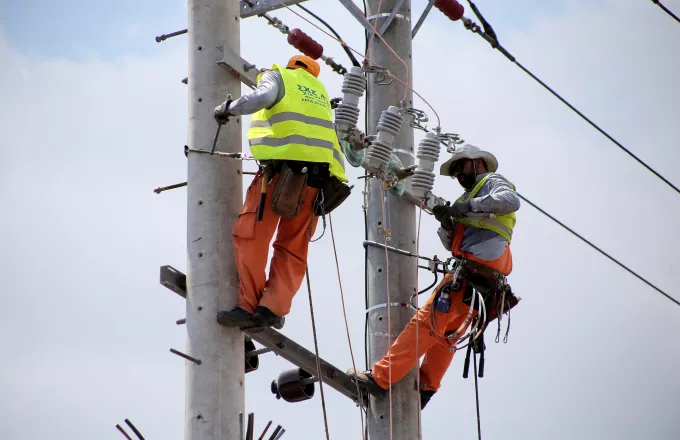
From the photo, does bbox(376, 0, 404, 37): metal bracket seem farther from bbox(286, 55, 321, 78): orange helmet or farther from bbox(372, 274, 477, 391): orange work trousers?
bbox(372, 274, 477, 391): orange work trousers

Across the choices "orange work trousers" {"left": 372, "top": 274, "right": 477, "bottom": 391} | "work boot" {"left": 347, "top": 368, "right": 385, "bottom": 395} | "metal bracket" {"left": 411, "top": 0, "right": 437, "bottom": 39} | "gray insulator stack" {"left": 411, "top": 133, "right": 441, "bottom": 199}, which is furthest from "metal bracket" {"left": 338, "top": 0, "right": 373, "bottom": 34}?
"work boot" {"left": 347, "top": 368, "right": 385, "bottom": 395}

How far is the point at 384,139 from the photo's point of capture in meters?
11.1

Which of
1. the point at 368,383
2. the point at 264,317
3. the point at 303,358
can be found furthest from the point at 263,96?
the point at 368,383

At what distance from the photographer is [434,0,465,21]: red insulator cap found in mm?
12805

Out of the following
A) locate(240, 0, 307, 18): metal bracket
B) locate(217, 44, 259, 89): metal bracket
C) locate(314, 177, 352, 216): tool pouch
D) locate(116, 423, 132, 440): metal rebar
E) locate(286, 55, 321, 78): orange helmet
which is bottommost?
locate(116, 423, 132, 440): metal rebar

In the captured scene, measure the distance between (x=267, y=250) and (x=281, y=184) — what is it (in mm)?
448

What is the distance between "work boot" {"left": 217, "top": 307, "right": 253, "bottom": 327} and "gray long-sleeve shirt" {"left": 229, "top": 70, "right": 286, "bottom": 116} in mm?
1280

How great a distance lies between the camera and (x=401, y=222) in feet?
38.7

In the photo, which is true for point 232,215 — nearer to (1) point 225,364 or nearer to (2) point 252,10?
(1) point 225,364

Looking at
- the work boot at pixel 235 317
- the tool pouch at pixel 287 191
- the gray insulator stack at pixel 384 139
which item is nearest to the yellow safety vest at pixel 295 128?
the tool pouch at pixel 287 191

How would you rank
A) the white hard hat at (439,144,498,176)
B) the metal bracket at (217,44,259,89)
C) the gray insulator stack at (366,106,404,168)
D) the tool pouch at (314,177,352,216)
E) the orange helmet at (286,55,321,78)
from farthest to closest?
the white hard hat at (439,144,498,176) < the gray insulator stack at (366,106,404,168) < the orange helmet at (286,55,321,78) < the tool pouch at (314,177,352,216) < the metal bracket at (217,44,259,89)

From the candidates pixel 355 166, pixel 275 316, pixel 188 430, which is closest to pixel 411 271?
pixel 355 166

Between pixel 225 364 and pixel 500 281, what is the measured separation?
2.70m

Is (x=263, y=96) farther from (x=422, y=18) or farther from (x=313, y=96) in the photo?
(x=422, y=18)
